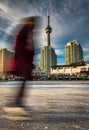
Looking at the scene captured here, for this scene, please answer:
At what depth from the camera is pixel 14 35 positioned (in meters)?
3.92

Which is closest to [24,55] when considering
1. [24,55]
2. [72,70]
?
[24,55]

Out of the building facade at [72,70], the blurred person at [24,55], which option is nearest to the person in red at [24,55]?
the blurred person at [24,55]

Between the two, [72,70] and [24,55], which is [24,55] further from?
[72,70]

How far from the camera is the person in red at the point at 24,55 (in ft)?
12.3

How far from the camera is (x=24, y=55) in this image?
377cm

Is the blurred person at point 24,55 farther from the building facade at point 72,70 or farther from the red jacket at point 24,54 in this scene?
the building facade at point 72,70

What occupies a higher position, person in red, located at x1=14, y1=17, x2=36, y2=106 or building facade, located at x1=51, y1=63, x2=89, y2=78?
building facade, located at x1=51, y1=63, x2=89, y2=78

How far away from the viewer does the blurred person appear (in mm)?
3740

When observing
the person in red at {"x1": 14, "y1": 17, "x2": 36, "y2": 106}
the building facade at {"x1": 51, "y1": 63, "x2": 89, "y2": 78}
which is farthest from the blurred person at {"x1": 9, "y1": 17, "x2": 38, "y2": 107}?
the building facade at {"x1": 51, "y1": 63, "x2": 89, "y2": 78}

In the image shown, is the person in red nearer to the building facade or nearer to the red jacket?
the red jacket

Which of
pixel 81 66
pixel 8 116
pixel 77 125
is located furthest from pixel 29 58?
pixel 81 66

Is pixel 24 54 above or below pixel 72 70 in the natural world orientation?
below

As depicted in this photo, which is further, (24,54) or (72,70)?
(72,70)

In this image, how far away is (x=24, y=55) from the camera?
377cm
